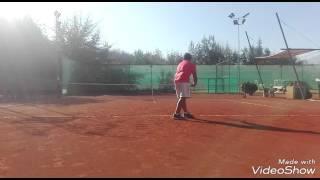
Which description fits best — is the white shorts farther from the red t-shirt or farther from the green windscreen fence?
the green windscreen fence

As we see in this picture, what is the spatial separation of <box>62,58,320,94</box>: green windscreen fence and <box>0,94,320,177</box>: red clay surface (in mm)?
22841

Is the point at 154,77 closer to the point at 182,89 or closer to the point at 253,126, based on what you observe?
the point at 182,89

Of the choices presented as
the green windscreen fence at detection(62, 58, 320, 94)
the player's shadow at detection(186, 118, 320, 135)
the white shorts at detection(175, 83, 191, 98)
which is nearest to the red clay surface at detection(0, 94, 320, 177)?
the player's shadow at detection(186, 118, 320, 135)

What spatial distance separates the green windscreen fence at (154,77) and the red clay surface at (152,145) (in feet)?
74.9

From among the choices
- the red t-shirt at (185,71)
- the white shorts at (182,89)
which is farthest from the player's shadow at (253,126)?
the red t-shirt at (185,71)

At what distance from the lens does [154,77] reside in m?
41.8

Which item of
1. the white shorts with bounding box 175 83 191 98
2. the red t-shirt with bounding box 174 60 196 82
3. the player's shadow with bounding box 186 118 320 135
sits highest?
the red t-shirt with bounding box 174 60 196 82

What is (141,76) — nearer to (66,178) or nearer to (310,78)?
(310,78)

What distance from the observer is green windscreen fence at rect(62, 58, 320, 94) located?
1426 inches

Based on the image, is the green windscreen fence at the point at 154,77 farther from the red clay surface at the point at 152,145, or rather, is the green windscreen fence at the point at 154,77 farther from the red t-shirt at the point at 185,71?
the red clay surface at the point at 152,145

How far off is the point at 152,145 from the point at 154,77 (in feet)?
110

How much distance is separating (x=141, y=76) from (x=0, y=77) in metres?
14.1

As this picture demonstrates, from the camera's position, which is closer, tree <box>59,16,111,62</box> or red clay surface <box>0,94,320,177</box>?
red clay surface <box>0,94,320,177</box>

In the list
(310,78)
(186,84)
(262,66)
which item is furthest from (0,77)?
(310,78)
